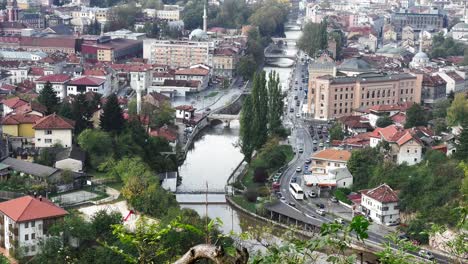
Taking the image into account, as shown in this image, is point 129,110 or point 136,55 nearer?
point 129,110

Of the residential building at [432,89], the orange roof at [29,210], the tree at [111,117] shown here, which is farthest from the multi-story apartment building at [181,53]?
the orange roof at [29,210]

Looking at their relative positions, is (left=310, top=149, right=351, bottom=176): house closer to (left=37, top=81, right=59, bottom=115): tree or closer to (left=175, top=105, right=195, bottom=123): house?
(left=37, top=81, right=59, bottom=115): tree

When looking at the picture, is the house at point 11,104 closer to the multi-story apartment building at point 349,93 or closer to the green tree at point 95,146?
the green tree at point 95,146

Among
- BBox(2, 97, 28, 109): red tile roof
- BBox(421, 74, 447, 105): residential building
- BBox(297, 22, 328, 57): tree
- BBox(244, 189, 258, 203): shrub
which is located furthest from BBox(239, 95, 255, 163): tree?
BBox(297, 22, 328, 57): tree

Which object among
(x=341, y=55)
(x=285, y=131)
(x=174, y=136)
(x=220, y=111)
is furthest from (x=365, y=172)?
(x=341, y=55)

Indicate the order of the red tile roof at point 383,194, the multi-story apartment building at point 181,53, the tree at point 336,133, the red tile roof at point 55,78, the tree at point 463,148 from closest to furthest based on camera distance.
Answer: the red tile roof at point 383,194 < the tree at point 463,148 < the tree at point 336,133 < the red tile roof at point 55,78 < the multi-story apartment building at point 181,53

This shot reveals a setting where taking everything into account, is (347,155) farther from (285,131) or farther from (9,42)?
(9,42)

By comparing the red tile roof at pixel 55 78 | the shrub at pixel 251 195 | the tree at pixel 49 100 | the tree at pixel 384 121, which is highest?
the tree at pixel 49 100
